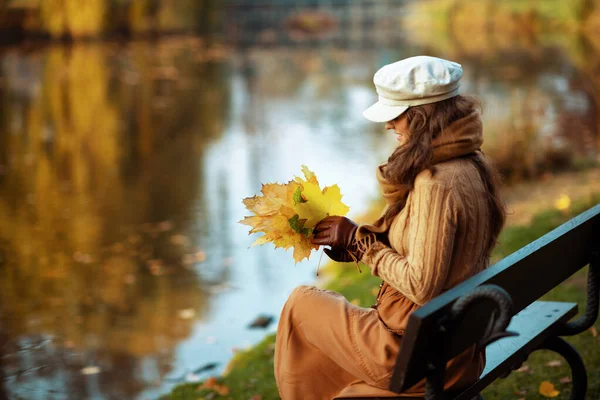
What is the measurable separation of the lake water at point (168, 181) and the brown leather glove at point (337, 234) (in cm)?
246

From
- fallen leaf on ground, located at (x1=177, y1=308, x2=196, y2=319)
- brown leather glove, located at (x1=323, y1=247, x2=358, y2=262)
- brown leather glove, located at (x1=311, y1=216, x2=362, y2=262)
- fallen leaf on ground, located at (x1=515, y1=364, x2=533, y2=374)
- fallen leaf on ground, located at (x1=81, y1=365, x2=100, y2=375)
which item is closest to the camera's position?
brown leather glove, located at (x1=311, y1=216, x2=362, y2=262)

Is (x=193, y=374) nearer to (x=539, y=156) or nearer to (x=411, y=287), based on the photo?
(x=411, y=287)

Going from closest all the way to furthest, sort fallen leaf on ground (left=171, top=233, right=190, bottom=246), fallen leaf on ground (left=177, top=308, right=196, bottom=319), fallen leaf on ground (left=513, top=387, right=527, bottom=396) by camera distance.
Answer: fallen leaf on ground (left=513, top=387, right=527, bottom=396) → fallen leaf on ground (left=177, top=308, right=196, bottom=319) → fallen leaf on ground (left=171, top=233, right=190, bottom=246)

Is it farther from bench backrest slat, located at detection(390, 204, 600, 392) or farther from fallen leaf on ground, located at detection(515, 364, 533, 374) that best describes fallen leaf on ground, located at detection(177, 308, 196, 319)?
bench backrest slat, located at detection(390, 204, 600, 392)

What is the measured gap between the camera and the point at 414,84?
2830 mm

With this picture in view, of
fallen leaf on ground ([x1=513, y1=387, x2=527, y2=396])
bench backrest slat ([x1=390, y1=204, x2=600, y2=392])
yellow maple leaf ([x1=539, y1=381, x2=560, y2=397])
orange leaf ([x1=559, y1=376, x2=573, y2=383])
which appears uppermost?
bench backrest slat ([x1=390, y1=204, x2=600, y2=392])

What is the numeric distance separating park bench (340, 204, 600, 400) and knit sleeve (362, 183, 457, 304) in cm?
12

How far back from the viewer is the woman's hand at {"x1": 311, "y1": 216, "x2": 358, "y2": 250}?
3.00 metres

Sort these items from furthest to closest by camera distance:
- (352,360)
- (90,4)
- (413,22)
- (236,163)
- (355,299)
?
(413,22), (90,4), (236,163), (355,299), (352,360)

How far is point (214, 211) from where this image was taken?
30.4 feet

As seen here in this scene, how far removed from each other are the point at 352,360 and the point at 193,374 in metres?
2.61

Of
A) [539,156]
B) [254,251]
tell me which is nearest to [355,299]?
[254,251]

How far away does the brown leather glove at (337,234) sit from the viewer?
2998 millimetres

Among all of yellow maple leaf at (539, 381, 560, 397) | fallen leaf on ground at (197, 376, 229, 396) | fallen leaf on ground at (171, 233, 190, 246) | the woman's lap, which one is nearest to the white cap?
the woman's lap
